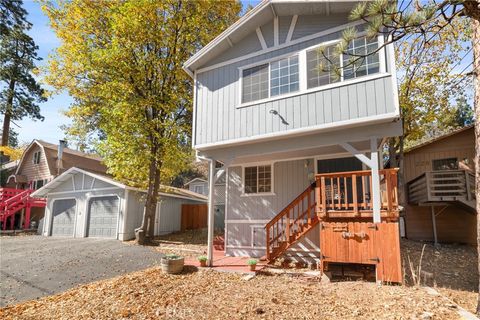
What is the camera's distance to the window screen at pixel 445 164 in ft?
44.7

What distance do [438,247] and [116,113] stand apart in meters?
14.7

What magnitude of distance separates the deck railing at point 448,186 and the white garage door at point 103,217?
48.7 feet

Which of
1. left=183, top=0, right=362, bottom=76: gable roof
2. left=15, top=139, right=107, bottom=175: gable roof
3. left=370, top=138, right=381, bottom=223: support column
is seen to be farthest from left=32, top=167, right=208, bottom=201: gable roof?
left=370, top=138, right=381, bottom=223: support column

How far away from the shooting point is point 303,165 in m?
9.30

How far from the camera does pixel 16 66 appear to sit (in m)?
23.6

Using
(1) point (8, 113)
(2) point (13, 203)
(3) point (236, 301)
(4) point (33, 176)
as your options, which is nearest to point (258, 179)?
(3) point (236, 301)

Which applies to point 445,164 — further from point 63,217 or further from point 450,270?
point 63,217

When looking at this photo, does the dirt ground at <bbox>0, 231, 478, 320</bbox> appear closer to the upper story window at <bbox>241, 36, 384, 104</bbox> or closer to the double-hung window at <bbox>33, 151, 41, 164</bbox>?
the upper story window at <bbox>241, 36, 384, 104</bbox>

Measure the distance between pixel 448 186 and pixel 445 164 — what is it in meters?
2.74

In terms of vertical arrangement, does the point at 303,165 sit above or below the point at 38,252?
above

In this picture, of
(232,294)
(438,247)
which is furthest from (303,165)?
(438,247)

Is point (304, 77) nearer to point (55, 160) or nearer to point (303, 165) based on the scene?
point (303, 165)

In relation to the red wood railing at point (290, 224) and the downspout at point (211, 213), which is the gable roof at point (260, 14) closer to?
the downspout at point (211, 213)

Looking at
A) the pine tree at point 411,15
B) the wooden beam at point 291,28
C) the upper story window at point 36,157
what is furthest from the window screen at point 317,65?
the upper story window at point 36,157
